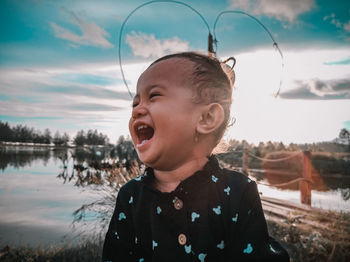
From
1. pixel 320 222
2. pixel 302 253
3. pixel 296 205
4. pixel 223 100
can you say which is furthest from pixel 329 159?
pixel 223 100

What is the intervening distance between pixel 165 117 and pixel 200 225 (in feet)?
1.80

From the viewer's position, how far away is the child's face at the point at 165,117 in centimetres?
125

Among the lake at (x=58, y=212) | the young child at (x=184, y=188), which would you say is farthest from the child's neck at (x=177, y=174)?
the lake at (x=58, y=212)

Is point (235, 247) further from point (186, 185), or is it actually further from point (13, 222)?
point (13, 222)

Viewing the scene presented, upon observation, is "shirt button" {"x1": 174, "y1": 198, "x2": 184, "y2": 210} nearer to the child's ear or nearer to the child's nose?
the child's ear

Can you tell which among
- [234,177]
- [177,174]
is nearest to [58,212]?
[177,174]

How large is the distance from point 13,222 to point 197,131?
781cm

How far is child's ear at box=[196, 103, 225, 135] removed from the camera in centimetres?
133

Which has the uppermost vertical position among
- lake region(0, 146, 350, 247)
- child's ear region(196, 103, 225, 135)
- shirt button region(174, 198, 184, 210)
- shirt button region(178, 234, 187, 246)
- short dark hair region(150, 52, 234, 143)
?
short dark hair region(150, 52, 234, 143)

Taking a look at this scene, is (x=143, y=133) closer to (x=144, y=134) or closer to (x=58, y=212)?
(x=144, y=134)

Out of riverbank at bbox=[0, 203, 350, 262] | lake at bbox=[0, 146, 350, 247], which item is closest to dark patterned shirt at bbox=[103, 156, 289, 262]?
riverbank at bbox=[0, 203, 350, 262]

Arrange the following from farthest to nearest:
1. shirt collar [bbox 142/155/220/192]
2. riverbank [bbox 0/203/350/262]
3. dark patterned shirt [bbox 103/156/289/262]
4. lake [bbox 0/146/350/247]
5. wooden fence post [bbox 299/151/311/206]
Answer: wooden fence post [bbox 299/151/311/206] < lake [bbox 0/146/350/247] < riverbank [bbox 0/203/350/262] < shirt collar [bbox 142/155/220/192] < dark patterned shirt [bbox 103/156/289/262]

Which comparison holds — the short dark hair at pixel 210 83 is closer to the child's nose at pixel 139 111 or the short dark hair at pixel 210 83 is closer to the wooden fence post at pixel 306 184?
the child's nose at pixel 139 111

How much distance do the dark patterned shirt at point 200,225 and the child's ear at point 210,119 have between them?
0.19m
